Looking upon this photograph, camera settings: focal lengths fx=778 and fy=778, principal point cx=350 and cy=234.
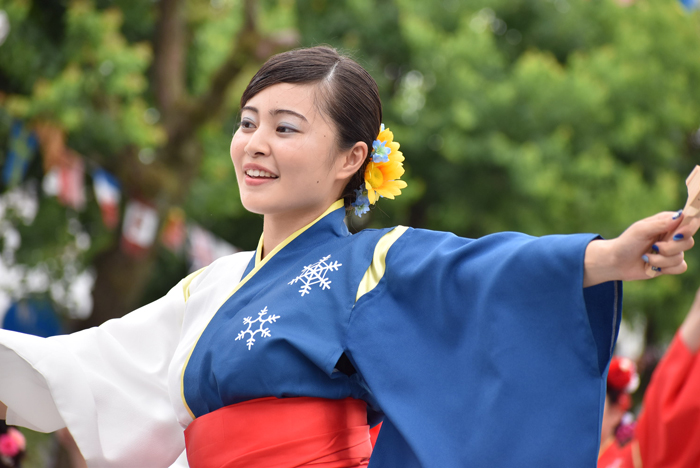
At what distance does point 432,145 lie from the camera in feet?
28.3

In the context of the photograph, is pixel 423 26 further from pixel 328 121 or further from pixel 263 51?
pixel 328 121

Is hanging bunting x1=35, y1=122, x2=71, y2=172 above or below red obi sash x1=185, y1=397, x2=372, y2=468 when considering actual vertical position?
below

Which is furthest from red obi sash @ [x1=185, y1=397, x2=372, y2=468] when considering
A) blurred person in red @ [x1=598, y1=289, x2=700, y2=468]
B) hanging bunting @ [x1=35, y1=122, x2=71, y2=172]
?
hanging bunting @ [x1=35, y1=122, x2=71, y2=172]

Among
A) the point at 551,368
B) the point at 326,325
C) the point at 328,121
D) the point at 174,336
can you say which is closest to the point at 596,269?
the point at 551,368

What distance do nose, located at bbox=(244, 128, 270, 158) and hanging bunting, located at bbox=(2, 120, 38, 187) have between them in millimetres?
4103

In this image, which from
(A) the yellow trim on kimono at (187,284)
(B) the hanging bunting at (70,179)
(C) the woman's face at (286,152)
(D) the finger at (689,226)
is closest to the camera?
(D) the finger at (689,226)

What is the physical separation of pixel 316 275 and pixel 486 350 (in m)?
0.41

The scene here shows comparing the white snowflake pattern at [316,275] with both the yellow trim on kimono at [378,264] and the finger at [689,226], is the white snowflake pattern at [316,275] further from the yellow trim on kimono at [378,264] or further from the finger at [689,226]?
the finger at [689,226]

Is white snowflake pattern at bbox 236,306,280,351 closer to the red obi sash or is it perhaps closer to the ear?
the red obi sash

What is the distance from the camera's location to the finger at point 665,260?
1.19 metres

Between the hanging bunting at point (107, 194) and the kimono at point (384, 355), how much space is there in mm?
4286

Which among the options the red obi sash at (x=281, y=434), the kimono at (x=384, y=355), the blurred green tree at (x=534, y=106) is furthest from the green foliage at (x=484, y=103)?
the red obi sash at (x=281, y=434)

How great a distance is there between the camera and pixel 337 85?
1.78m

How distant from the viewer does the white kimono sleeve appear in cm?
185
